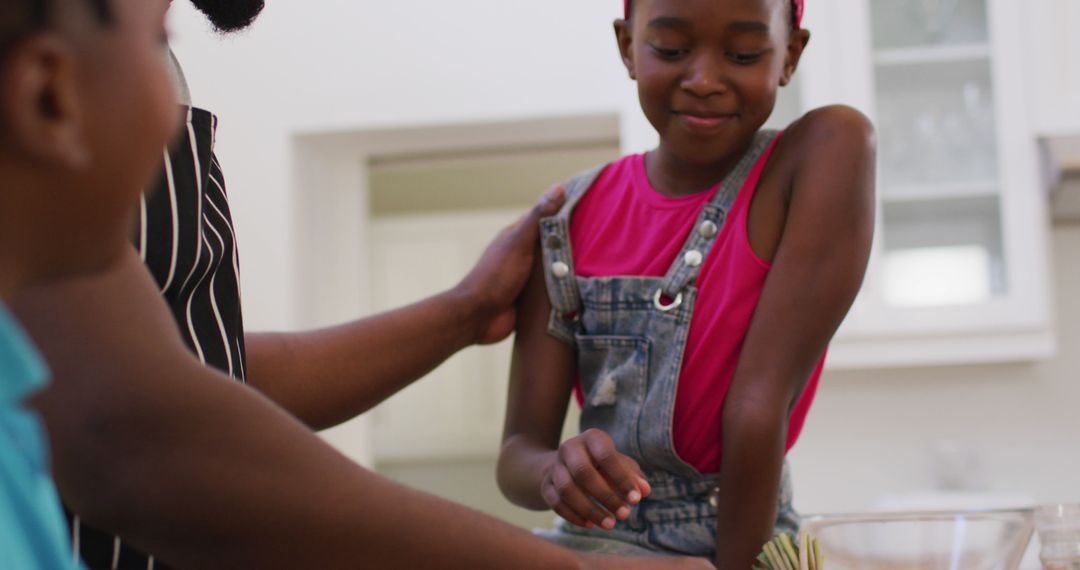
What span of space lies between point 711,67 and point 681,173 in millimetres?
115

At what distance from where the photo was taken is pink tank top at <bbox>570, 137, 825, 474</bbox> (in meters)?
0.87

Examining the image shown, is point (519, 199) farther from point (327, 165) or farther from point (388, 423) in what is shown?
point (327, 165)

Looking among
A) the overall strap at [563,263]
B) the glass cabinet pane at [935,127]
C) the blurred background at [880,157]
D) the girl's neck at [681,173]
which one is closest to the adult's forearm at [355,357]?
the overall strap at [563,263]

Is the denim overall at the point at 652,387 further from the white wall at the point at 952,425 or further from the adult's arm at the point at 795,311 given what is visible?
the white wall at the point at 952,425

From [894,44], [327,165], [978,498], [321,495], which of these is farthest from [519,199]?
[321,495]

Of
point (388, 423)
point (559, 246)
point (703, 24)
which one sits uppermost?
point (703, 24)

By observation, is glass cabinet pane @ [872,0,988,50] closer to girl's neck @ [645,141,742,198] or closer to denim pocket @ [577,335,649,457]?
girl's neck @ [645,141,742,198]

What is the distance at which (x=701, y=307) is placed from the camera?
88 cm

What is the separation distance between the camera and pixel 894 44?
2.77m

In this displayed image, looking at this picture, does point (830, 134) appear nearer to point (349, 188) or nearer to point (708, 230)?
point (708, 230)

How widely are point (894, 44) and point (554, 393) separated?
2.08 metres

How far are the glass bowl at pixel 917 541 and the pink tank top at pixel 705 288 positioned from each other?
0.25 m

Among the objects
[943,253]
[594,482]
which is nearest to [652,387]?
[594,482]

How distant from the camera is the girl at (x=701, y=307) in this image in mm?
799
